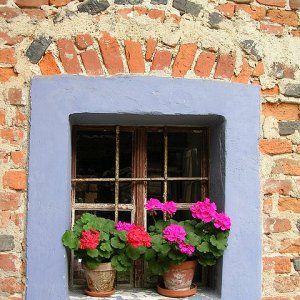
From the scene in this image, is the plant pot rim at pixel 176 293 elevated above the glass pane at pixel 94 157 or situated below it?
below

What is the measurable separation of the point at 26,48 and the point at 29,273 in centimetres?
122

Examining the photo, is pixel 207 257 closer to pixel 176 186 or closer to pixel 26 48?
pixel 176 186

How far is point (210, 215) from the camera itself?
8.77 feet

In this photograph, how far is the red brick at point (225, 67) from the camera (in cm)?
279

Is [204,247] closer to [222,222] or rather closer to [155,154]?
[222,222]

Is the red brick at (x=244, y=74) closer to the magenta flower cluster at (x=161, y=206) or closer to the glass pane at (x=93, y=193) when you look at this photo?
the magenta flower cluster at (x=161, y=206)

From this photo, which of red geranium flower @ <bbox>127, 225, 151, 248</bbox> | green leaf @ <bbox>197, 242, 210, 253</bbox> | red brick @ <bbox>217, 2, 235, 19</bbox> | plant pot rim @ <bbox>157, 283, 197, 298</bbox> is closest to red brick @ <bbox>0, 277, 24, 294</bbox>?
red geranium flower @ <bbox>127, 225, 151, 248</bbox>

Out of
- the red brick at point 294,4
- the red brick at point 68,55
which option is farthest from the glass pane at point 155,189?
the red brick at point 294,4

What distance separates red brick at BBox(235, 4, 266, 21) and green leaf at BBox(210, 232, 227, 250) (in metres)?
1.27

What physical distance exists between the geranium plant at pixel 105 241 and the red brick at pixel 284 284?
2.57ft

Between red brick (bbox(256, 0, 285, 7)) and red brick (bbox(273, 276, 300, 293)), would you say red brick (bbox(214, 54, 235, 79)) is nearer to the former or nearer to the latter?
red brick (bbox(256, 0, 285, 7))

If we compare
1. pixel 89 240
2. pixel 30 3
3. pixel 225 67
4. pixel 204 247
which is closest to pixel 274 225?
pixel 204 247

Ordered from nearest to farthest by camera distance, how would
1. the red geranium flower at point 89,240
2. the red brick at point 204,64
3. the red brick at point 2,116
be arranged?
the red geranium flower at point 89,240 → the red brick at point 2,116 → the red brick at point 204,64

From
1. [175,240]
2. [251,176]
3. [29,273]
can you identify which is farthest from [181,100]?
[29,273]
